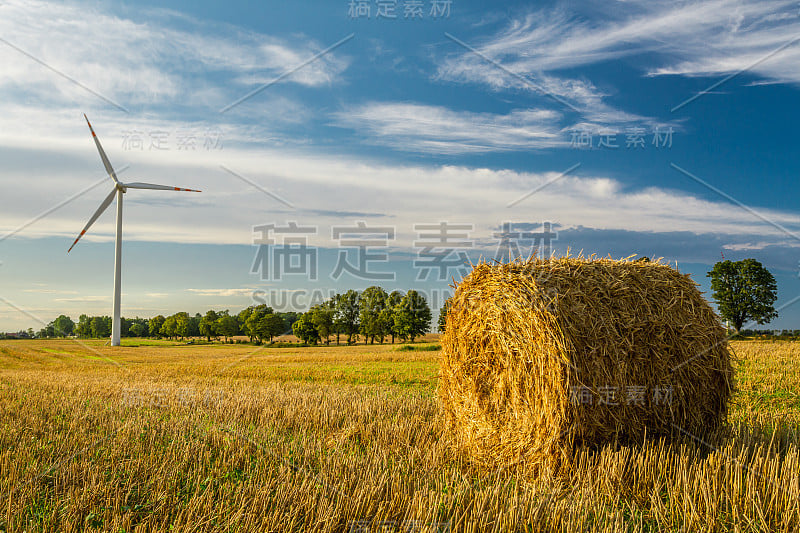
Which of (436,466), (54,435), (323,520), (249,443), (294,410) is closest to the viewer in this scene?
(323,520)

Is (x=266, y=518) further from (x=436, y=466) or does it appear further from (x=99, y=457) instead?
(x=99, y=457)

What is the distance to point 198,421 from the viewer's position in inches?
363

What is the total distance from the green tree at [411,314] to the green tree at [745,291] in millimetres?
36701

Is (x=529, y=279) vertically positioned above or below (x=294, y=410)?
above

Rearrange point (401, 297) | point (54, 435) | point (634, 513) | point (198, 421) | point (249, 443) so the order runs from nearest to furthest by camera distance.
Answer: point (634, 513)
point (249, 443)
point (54, 435)
point (198, 421)
point (401, 297)

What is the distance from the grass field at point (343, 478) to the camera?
4.98 meters

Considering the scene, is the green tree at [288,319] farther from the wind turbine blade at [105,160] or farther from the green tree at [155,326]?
the wind turbine blade at [105,160]

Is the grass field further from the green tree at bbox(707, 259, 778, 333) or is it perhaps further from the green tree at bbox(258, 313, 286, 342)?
the green tree at bbox(707, 259, 778, 333)

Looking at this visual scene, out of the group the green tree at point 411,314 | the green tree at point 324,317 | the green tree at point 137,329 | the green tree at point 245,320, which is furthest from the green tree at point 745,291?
the green tree at point 137,329

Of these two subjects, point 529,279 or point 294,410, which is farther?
point 294,410

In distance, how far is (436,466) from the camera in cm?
666

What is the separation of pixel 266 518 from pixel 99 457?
3601 millimetres

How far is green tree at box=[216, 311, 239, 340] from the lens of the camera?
6681 centimetres

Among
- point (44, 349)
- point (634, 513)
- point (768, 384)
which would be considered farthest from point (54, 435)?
point (44, 349)
